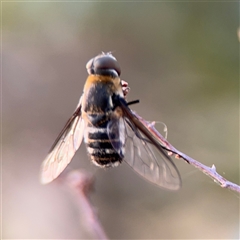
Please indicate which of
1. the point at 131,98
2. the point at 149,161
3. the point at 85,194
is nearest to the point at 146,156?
the point at 149,161

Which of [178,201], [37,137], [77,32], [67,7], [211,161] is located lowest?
[178,201]

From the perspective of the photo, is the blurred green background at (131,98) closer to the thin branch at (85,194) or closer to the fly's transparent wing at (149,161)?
the thin branch at (85,194)

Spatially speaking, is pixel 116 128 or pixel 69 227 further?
pixel 69 227

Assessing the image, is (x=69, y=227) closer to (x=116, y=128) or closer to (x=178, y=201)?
(x=178, y=201)

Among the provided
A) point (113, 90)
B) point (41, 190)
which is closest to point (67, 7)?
point (41, 190)

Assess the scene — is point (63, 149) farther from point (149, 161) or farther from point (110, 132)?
point (149, 161)

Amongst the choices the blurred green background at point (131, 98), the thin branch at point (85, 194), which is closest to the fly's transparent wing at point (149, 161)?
the thin branch at point (85, 194)
